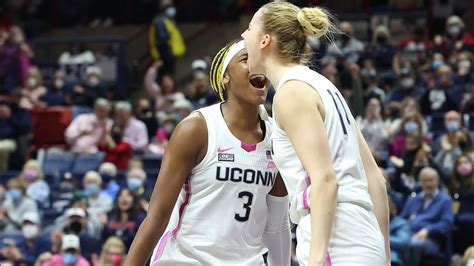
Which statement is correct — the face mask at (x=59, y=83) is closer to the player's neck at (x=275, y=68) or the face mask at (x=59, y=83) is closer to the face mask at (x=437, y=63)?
the face mask at (x=437, y=63)

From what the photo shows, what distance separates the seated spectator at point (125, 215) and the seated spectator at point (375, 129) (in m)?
2.98

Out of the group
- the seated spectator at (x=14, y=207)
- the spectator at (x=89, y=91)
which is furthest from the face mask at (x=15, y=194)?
the spectator at (x=89, y=91)

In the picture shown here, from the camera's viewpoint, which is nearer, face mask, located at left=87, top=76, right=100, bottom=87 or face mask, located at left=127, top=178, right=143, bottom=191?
face mask, located at left=127, top=178, right=143, bottom=191

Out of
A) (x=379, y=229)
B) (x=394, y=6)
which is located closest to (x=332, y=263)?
(x=379, y=229)

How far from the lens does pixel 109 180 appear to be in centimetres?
1223

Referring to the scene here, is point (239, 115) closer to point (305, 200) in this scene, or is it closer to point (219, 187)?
point (219, 187)

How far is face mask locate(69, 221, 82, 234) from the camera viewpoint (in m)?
10.8

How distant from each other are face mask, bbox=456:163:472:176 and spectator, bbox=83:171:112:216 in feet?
11.8

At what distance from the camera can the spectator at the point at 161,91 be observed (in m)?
15.0

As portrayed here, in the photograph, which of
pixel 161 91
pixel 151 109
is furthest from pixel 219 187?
pixel 161 91

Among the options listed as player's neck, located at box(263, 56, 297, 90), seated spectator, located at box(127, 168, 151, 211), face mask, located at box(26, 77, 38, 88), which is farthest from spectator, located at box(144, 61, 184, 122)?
player's neck, located at box(263, 56, 297, 90)

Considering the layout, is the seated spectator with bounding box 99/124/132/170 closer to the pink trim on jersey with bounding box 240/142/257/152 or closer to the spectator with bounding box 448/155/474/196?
the spectator with bounding box 448/155/474/196

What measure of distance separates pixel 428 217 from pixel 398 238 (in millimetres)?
418

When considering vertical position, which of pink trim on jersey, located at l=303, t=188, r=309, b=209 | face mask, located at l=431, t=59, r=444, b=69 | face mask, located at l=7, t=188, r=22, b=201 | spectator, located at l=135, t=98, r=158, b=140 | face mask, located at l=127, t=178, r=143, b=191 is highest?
pink trim on jersey, located at l=303, t=188, r=309, b=209
